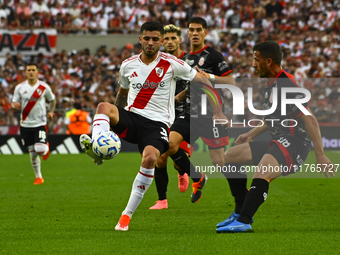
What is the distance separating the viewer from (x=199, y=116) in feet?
25.5

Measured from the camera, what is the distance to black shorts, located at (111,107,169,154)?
19.1ft

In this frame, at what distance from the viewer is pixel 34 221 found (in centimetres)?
645

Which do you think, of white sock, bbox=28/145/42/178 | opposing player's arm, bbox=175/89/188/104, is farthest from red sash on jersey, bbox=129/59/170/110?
white sock, bbox=28/145/42/178

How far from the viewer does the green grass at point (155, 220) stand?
15.9 feet

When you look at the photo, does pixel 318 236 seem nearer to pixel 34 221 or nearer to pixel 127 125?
pixel 127 125

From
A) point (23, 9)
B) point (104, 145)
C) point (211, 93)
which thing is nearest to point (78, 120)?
point (23, 9)

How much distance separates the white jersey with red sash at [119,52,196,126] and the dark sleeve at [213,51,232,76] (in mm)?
1369

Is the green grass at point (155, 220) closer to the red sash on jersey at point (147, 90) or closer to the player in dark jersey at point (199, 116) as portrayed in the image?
the player in dark jersey at point (199, 116)

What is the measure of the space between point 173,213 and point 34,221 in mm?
1829

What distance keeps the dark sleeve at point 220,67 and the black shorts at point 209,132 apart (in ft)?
2.33

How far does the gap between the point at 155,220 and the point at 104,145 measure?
65.0 inches

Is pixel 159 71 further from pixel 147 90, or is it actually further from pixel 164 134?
pixel 164 134

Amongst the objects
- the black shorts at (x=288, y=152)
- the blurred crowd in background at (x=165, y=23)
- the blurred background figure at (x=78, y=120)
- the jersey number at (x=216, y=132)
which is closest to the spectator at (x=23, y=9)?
the blurred crowd in background at (x=165, y=23)

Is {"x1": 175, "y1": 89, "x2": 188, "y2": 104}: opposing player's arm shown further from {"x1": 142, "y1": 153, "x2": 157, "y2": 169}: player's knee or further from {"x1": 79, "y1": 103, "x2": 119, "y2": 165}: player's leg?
{"x1": 142, "y1": 153, "x2": 157, "y2": 169}: player's knee
